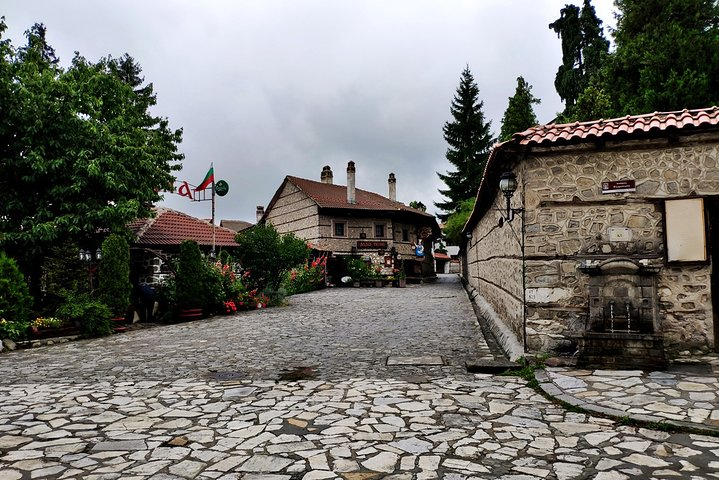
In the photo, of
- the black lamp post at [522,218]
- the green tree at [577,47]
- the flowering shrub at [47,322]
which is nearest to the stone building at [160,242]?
the flowering shrub at [47,322]

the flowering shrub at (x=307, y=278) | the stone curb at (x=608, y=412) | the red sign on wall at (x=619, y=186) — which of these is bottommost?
the stone curb at (x=608, y=412)

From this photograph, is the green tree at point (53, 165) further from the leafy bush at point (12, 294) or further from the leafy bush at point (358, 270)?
the leafy bush at point (358, 270)

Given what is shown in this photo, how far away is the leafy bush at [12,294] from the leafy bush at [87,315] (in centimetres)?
76

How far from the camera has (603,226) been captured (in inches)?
268

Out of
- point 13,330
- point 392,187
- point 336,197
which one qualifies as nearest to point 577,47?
point 392,187

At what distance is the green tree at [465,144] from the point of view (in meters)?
39.6

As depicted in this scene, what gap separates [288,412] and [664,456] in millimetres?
3232

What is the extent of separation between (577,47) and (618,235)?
3020 cm

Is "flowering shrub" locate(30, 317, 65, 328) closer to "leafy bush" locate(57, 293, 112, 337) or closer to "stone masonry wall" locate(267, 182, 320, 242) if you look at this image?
"leafy bush" locate(57, 293, 112, 337)

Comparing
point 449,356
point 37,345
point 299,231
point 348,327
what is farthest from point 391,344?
point 299,231

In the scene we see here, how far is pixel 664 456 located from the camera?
347cm

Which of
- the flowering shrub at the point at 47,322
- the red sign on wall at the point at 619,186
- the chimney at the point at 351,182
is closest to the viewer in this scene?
the red sign on wall at the point at 619,186

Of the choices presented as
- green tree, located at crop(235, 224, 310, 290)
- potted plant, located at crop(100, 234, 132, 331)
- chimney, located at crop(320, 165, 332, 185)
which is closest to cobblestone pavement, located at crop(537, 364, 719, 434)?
potted plant, located at crop(100, 234, 132, 331)

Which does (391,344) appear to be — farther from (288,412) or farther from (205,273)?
(205,273)
